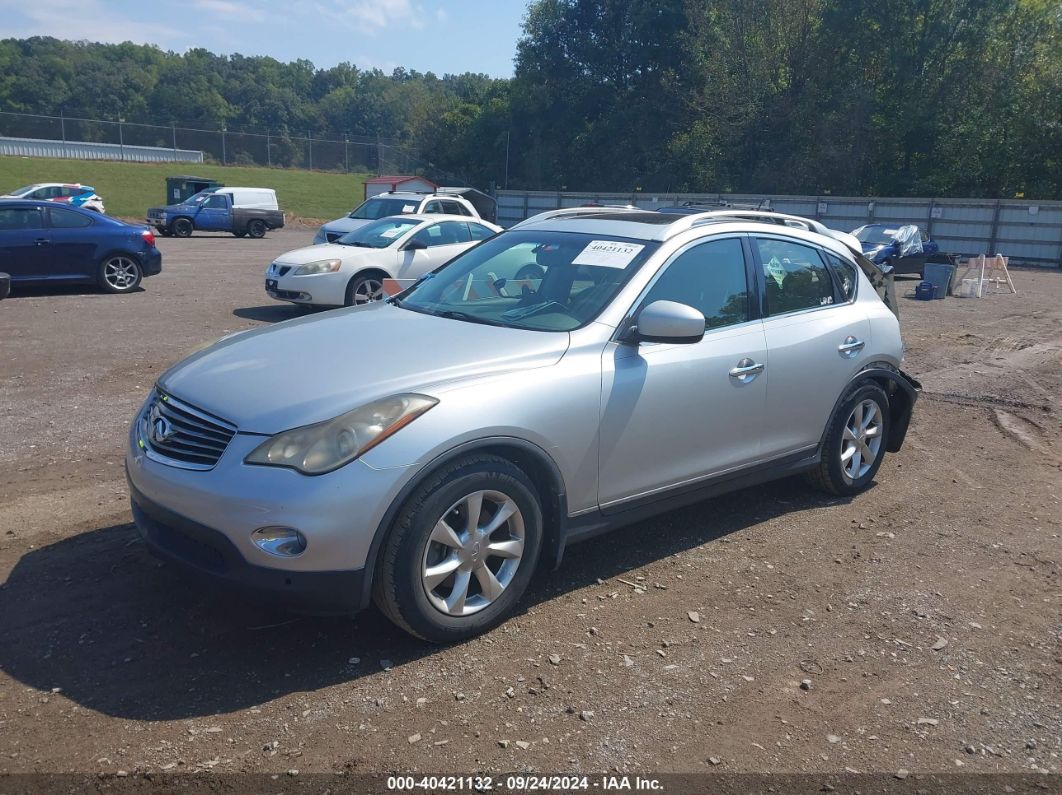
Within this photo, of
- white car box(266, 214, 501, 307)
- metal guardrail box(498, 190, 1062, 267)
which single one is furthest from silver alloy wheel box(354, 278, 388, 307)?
metal guardrail box(498, 190, 1062, 267)

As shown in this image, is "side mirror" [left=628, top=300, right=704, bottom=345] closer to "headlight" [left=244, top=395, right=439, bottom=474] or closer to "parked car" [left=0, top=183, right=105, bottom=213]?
"headlight" [left=244, top=395, right=439, bottom=474]

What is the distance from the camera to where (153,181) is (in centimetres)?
5250

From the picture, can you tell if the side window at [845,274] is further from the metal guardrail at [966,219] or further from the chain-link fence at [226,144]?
the chain-link fence at [226,144]

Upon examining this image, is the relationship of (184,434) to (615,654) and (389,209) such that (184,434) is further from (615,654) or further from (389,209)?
(389,209)

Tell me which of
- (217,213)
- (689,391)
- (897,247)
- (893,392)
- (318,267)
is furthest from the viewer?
(217,213)

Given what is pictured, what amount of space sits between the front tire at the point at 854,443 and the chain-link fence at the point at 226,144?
6142 centimetres

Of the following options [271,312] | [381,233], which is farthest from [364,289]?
[271,312]

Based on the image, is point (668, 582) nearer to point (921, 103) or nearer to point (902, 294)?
point (902, 294)

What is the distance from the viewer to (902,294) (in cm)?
1962

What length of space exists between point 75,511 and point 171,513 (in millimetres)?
1939

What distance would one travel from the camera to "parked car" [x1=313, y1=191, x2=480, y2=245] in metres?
16.4

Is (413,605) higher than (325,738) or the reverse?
higher

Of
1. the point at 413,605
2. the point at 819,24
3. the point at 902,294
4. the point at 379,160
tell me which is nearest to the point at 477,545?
the point at 413,605

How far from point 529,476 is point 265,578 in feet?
3.92
